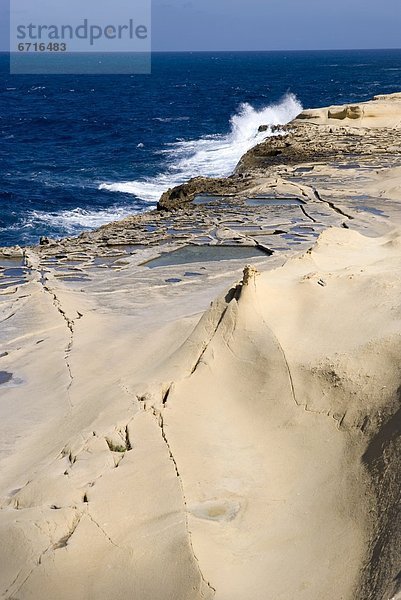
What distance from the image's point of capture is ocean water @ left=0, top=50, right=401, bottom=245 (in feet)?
76.1

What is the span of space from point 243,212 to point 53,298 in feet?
20.2

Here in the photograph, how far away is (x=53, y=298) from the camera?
11.0m

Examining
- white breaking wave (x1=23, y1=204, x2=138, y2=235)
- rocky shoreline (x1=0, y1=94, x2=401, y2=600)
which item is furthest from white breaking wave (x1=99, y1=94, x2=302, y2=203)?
rocky shoreline (x1=0, y1=94, x2=401, y2=600)

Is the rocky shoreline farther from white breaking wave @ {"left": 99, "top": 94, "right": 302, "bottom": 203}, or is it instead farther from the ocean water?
white breaking wave @ {"left": 99, "top": 94, "right": 302, "bottom": 203}

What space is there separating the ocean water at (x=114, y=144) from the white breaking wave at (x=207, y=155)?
52 mm

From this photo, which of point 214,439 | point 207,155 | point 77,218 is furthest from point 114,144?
point 214,439

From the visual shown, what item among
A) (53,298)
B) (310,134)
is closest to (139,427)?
(53,298)

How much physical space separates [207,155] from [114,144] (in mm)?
7625

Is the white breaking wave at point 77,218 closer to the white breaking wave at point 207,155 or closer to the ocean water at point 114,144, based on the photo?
the ocean water at point 114,144

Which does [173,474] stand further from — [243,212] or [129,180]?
[129,180]

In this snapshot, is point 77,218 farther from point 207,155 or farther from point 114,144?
point 114,144

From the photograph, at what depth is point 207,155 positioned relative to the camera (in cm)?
3019

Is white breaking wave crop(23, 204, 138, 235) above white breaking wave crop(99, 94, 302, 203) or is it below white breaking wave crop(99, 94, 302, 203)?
below

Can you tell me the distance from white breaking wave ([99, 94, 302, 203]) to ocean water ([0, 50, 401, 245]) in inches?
2.0
